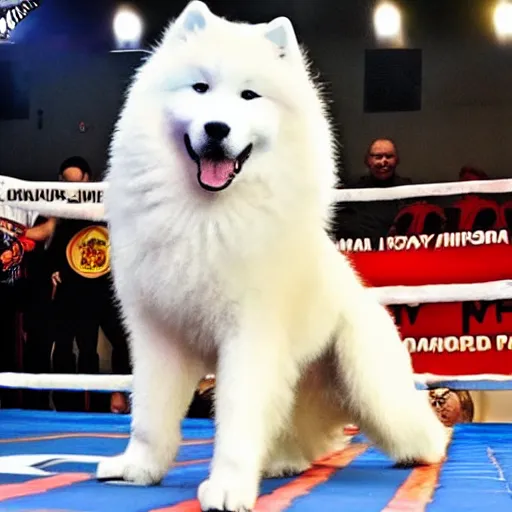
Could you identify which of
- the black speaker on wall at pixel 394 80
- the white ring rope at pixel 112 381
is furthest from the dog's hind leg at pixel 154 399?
the black speaker on wall at pixel 394 80

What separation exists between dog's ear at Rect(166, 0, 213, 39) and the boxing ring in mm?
862

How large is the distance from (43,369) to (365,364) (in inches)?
82.4

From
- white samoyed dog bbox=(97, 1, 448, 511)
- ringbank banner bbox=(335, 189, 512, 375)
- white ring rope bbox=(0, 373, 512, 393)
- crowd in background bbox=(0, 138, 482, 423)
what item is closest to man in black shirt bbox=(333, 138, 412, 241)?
ringbank banner bbox=(335, 189, 512, 375)

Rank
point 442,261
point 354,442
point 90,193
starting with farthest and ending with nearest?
point 90,193
point 442,261
point 354,442

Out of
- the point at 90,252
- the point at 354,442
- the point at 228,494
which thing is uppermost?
the point at 90,252

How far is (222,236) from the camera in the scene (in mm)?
1386

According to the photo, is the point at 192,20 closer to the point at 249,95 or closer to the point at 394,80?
the point at 249,95

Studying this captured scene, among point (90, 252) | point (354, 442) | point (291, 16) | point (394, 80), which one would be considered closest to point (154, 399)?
point (354, 442)

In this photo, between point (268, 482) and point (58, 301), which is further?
point (58, 301)

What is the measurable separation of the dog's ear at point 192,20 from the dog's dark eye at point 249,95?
0.57 ft

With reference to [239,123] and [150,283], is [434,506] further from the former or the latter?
[239,123]

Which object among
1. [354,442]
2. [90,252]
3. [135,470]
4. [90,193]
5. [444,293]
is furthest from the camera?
[90,252]

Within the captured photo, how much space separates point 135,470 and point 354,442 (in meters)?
1.08

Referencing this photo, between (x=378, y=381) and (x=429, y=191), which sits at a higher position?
(x=429, y=191)
